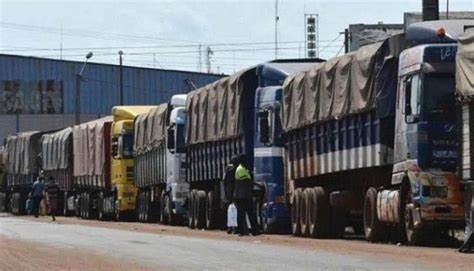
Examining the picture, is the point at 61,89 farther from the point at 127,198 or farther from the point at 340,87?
the point at 340,87

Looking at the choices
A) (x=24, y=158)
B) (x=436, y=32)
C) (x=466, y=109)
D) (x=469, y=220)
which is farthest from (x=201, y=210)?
(x=24, y=158)

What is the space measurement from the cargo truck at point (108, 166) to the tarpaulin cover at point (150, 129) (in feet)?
6.23

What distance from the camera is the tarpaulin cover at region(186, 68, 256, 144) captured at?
1297 inches

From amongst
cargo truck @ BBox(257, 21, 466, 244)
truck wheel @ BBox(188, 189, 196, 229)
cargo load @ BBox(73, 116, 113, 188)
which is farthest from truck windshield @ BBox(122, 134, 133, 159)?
cargo truck @ BBox(257, 21, 466, 244)

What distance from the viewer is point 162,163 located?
1630 inches

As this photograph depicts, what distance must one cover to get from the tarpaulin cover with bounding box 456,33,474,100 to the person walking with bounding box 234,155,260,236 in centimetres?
940

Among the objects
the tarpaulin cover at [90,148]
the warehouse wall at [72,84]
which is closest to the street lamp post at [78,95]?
the warehouse wall at [72,84]

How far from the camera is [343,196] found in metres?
27.0

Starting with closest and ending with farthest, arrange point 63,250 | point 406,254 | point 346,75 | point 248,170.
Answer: point 406,254
point 63,250
point 346,75
point 248,170

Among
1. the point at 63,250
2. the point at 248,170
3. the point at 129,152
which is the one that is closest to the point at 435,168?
Answer: the point at 63,250

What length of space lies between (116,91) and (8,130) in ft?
24.9

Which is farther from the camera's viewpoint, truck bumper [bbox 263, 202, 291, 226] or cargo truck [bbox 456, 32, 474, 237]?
truck bumper [bbox 263, 202, 291, 226]

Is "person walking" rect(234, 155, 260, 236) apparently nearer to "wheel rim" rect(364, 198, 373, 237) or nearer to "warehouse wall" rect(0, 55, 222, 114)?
"wheel rim" rect(364, 198, 373, 237)

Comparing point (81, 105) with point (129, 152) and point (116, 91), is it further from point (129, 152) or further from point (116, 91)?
point (129, 152)
